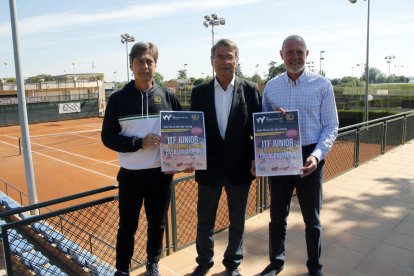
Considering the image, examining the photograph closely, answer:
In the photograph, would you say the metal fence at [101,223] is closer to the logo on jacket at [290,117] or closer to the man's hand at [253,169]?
the man's hand at [253,169]

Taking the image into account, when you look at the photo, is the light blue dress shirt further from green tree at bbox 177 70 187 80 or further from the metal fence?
green tree at bbox 177 70 187 80

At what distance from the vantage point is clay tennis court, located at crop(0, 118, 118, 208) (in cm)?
1568

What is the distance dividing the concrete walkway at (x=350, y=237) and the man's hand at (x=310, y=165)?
1175 millimetres

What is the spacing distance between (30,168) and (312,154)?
7785 millimetres

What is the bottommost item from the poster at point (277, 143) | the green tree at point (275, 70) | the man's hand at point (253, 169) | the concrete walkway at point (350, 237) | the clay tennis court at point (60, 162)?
the clay tennis court at point (60, 162)

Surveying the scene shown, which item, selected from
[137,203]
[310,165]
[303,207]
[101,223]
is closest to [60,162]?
[101,223]

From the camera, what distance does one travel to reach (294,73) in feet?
9.59

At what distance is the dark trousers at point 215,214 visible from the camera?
120 inches

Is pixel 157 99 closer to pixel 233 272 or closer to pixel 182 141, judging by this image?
pixel 182 141

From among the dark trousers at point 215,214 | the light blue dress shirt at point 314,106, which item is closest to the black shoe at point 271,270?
the dark trousers at point 215,214

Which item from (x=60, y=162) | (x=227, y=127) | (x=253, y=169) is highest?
(x=227, y=127)

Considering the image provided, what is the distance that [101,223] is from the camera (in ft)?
12.2

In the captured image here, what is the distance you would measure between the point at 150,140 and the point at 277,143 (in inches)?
40.4

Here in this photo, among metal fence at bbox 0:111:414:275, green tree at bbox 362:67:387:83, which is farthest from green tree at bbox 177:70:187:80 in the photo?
metal fence at bbox 0:111:414:275
